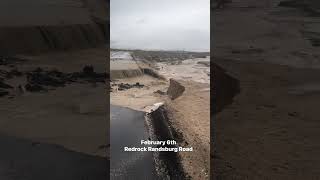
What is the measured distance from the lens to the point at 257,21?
17.4 m

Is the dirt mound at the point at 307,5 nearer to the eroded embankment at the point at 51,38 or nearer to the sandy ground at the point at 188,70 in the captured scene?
the sandy ground at the point at 188,70

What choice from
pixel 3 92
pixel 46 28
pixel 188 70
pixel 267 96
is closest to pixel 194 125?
pixel 267 96

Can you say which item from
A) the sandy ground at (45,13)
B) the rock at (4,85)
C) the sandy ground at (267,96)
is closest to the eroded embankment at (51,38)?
the sandy ground at (45,13)

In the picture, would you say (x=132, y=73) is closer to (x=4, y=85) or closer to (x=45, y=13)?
(x=45, y=13)

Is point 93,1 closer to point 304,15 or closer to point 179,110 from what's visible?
point 304,15

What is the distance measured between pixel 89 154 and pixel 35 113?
272 cm

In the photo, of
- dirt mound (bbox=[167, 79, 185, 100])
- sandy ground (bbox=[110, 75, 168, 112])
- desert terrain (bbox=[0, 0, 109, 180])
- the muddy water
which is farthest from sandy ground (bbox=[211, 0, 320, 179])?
sandy ground (bbox=[110, 75, 168, 112])

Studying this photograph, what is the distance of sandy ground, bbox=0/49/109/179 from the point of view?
6.42 meters

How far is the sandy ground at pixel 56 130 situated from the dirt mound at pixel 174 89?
2.33 metres

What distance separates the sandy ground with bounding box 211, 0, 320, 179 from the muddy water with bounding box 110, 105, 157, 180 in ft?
4.00

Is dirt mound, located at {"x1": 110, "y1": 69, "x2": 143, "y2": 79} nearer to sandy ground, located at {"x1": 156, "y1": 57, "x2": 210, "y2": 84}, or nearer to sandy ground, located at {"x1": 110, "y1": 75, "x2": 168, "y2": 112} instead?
sandy ground, located at {"x1": 110, "y1": 75, "x2": 168, "y2": 112}

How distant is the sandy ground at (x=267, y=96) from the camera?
648 centimetres

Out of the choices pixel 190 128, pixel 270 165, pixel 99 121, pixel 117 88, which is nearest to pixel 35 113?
pixel 99 121

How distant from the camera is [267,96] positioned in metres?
9.71
